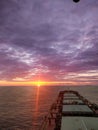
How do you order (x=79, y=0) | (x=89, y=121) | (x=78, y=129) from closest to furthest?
(x=79, y=0), (x=78, y=129), (x=89, y=121)

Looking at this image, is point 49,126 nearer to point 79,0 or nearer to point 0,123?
point 79,0

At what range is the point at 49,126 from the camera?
3378 cm

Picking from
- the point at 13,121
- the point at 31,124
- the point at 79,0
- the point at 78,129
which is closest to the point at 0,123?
the point at 13,121

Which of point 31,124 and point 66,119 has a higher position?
point 66,119


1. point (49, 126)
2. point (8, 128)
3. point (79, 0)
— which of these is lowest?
point (8, 128)

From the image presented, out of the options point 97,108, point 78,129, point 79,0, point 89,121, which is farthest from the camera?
point 97,108

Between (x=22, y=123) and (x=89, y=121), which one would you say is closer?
(x=89, y=121)

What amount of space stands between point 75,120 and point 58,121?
3.37 metres

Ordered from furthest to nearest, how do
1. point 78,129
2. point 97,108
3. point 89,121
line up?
point 97,108
point 89,121
point 78,129

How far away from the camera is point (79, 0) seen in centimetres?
767

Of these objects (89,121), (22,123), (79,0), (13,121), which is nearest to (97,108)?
(89,121)

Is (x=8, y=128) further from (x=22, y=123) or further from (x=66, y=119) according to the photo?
(x=66, y=119)

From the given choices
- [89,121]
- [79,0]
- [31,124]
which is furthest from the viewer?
[31,124]

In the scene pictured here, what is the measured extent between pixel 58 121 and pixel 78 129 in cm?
817
